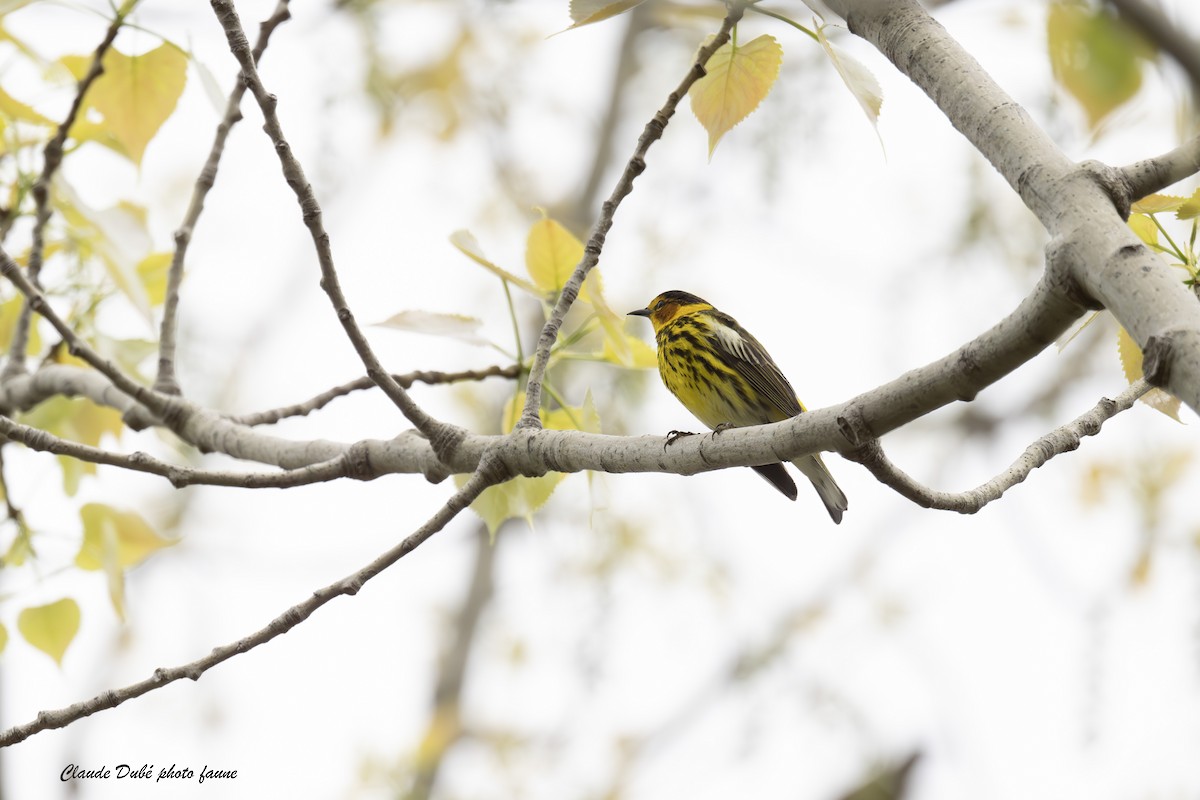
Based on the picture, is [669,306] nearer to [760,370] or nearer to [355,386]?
[760,370]

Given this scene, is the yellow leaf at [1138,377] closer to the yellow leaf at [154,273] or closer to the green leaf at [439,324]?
the green leaf at [439,324]

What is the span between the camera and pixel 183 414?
2264 mm

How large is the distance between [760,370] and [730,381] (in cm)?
12

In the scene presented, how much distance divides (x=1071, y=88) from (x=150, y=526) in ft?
6.42

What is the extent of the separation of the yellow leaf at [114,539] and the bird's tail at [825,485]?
6.43 feet

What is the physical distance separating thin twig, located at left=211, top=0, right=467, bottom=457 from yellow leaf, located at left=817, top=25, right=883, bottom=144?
2.73 ft

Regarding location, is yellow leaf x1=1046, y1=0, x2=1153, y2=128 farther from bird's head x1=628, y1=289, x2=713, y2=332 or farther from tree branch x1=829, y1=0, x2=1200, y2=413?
bird's head x1=628, y1=289, x2=713, y2=332

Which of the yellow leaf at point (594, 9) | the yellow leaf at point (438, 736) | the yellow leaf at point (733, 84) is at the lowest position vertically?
the yellow leaf at point (594, 9)

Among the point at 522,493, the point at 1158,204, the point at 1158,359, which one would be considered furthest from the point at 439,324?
the point at 1158,359

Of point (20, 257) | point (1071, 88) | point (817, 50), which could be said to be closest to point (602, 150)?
point (817, 50)

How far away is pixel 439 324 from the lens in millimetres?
2170

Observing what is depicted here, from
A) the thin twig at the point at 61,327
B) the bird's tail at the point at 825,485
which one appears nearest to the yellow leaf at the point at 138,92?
the thin twig at the point at 61,327

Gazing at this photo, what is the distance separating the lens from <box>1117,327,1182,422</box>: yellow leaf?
1.56m

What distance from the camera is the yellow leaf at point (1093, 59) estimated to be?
99cm
